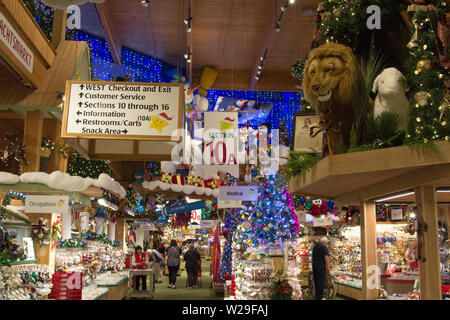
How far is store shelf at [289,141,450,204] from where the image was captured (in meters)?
2.24

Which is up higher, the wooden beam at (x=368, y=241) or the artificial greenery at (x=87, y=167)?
the artificial greenery at (x=87, y=167)

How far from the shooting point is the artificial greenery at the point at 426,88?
2.28 meters

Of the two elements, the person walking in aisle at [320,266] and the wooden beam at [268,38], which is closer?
the person walking in aisle at [320,266]

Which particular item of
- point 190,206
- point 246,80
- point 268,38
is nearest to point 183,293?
point 190,206

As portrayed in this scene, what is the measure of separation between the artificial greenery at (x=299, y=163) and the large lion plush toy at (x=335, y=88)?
0.67 ft

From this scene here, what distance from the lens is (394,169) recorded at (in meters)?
2.37

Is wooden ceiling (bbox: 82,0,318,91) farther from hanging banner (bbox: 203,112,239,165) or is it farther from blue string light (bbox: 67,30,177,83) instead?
hanging banner (bbox: 203,112,239,165)

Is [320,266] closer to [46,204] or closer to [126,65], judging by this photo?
[46,204]

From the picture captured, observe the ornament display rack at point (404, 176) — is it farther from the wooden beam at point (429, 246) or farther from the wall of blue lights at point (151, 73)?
the wall of blue lights at point (151, 73)

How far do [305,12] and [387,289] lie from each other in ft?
40.0

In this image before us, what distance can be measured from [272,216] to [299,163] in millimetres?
5065

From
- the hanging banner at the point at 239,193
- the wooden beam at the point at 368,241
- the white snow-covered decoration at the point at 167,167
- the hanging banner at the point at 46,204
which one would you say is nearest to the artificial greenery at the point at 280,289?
the wooden beam at the point at 368,241

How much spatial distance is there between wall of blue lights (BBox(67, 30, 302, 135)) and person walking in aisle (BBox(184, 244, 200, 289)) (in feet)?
18.8

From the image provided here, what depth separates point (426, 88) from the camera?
245cm
